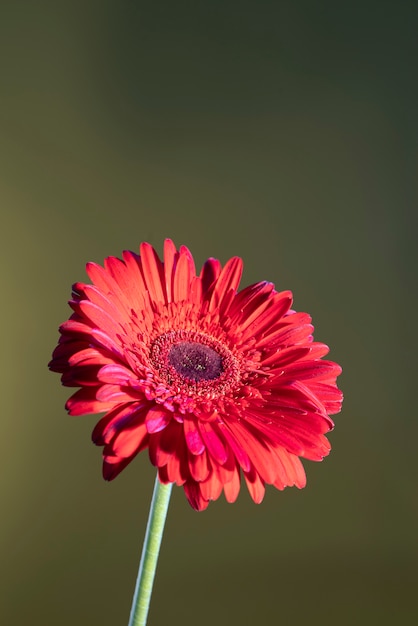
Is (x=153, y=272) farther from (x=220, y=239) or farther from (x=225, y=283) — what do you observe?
(x=220, y=239)

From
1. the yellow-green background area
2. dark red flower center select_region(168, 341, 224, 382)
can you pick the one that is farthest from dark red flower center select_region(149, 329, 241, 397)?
the yellow-green background area

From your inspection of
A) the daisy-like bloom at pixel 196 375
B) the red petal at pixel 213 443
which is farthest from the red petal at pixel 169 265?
the red petal at pixel 213 443

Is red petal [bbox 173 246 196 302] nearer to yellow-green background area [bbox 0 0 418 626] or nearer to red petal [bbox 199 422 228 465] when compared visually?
red petal [bbox 199 422 228 465]

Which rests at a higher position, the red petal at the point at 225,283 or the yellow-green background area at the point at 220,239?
the yellow-green background area at the point at 220,239

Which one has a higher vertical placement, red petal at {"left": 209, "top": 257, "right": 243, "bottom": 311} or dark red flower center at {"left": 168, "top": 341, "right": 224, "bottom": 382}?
red petal at {"left": 209, "top": 257, "right": 243, "bottom": 311}

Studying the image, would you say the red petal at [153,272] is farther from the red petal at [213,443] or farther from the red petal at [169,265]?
the red petal at [213,443]

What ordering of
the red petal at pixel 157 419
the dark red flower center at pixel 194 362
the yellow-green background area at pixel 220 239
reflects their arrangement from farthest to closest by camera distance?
1. the yellow-green background area at pixel 220 239
2. the dark red flower center at pixel 194 362
3. the red petal at pixel 157 419

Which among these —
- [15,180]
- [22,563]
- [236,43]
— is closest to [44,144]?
[15,180]

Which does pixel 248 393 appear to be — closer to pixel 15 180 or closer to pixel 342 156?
pixel 15 180
